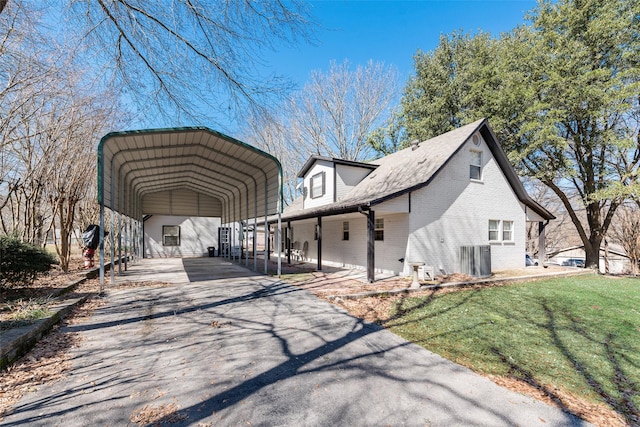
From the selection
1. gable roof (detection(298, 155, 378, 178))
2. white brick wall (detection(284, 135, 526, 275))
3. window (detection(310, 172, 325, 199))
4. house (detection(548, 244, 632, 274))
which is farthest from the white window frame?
house (detection(548, 244, 632, 274))

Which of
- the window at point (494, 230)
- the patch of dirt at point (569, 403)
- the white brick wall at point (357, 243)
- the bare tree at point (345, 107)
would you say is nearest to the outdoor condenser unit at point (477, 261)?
the window at point (494, 230)

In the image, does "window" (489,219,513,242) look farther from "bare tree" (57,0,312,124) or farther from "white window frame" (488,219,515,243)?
"bare tree" (57,0,312,124)

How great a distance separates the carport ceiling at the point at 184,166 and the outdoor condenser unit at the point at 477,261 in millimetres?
7110

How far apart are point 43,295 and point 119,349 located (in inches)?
156

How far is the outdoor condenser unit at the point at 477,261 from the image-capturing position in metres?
10.9

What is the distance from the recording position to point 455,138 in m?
12.3

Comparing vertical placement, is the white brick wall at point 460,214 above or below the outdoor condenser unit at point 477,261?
above

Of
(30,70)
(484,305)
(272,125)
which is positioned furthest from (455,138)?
(30,70)

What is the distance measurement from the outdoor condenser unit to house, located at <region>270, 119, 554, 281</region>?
3cm

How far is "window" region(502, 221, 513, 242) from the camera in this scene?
13.3 m

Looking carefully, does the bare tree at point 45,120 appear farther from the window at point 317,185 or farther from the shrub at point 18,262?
the window at point 317,185

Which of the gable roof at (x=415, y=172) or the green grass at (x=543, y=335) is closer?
the green grass at (x=543, y=335)

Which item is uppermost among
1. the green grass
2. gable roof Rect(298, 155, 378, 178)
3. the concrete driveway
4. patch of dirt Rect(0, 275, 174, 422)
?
gable roof Rect(298, 155, 378, 178)

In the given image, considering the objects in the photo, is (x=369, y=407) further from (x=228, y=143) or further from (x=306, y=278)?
(x=228, y=143)
